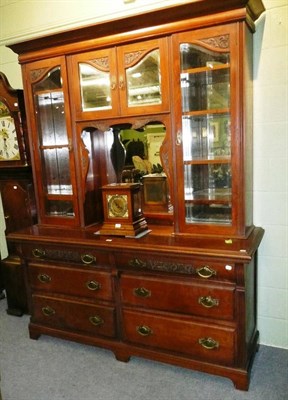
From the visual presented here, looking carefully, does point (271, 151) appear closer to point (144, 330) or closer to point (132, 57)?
point (132, 57)

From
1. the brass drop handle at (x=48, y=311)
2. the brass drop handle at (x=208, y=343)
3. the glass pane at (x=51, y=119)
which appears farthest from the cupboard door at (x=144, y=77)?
the brass drop handle at (x=48, y=311)

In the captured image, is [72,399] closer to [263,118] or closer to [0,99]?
[263,118]

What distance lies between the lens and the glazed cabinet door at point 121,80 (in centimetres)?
198

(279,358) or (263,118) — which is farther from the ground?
(263,118)

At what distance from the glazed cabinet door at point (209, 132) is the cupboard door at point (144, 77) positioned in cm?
9

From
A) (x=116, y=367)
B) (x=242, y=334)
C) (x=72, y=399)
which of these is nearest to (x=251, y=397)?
(x=242, y=334)

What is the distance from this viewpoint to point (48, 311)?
95.7 inches

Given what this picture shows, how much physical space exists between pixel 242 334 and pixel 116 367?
2.92 ft

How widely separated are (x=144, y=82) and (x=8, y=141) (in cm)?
139

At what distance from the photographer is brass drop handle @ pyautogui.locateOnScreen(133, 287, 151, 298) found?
6.68ft

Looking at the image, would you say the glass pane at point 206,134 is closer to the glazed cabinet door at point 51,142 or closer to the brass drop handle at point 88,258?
the brass drop handle at point 88,258

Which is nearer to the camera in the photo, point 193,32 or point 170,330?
point 193,32

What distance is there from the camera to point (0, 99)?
2.73 metres

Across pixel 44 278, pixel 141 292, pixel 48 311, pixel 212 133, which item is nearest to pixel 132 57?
pixel 212 133
